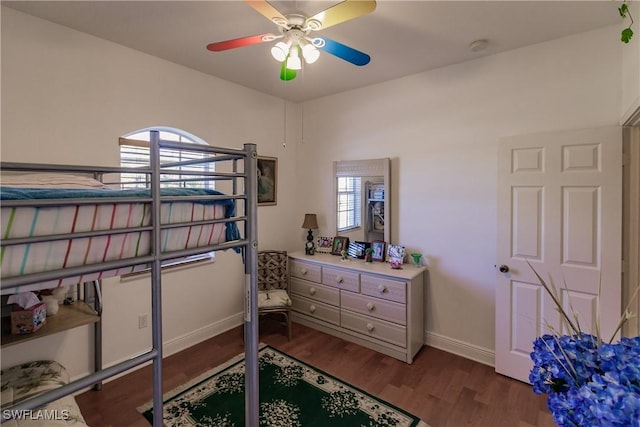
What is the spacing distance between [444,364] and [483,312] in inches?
23.0

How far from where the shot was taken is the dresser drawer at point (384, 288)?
2686mm

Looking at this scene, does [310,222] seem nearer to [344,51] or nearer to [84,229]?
[344,51]

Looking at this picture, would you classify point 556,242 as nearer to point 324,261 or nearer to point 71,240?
point 324,261

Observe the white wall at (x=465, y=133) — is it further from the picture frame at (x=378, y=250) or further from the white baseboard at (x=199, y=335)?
the white baseboard at (x=199, y=335)

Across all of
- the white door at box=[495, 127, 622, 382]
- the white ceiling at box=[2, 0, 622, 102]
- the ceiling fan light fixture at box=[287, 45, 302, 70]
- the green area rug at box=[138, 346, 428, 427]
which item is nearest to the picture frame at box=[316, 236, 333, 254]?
the green area rug at box=[138, 346, 428, 427]

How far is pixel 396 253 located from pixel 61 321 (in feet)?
8.90

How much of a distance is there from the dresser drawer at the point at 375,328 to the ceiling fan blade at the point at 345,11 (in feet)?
8.02

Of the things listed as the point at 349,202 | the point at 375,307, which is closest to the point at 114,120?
the point at 349,202

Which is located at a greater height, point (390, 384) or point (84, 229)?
point (84, 229)

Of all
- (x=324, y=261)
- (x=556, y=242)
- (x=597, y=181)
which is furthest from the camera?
(x=324, y=261)

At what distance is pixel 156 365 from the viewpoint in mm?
963

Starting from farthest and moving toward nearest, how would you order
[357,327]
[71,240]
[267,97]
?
1. [267,97]
2. [357,327]
3. [71,240]

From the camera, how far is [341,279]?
307 centimetres

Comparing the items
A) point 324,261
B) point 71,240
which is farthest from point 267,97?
point 71,240
